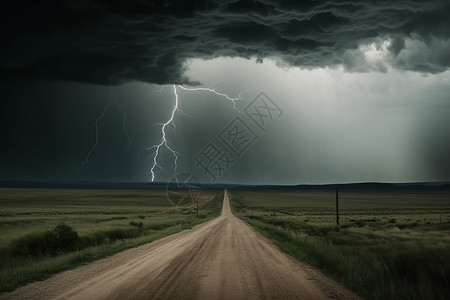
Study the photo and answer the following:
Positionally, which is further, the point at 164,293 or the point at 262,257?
the point at 262,257

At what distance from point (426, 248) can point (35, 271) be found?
13.1 meters

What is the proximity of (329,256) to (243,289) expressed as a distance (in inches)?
274

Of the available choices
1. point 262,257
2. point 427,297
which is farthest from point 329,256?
point 427,297

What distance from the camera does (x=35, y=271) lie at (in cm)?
1286

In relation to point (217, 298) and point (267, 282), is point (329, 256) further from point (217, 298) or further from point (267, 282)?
point (217, 298)

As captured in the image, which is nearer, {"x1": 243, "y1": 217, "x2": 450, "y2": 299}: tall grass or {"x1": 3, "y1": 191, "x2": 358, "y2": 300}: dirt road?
{"x1": 3, "y1": 191, "x2": 358, "y2": 300}: dirt road

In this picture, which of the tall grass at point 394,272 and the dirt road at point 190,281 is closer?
the dirt road at point 190,281

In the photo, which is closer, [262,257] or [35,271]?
[35,271]

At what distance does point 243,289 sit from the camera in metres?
9.80

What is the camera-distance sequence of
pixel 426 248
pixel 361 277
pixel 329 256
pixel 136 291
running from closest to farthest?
1. pixel 136 291
2. pixel 361 277
3. pixel 426 248
4. pixel 329 256

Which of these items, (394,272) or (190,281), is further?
(394,272)

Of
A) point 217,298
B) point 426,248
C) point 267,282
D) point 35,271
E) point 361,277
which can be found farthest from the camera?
point 426,248

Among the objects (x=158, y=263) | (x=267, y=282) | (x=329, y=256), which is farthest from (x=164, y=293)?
(x=329, y=256)

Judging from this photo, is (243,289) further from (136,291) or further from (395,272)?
(395,272)
